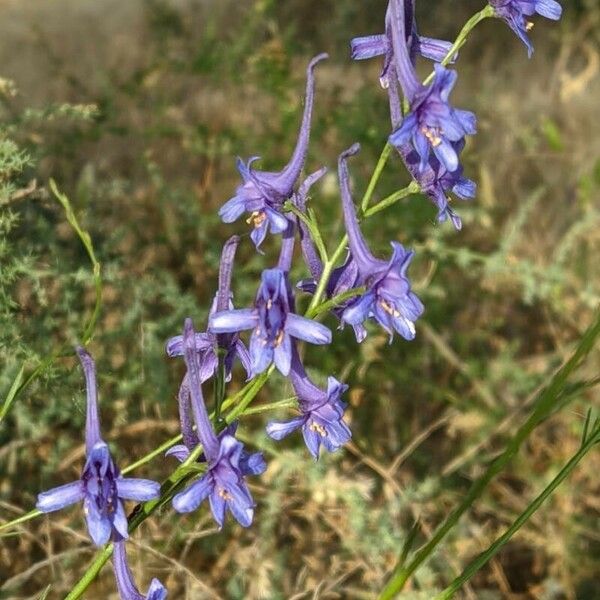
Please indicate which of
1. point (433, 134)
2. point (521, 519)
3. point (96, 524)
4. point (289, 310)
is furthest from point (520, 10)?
point (96, 524)

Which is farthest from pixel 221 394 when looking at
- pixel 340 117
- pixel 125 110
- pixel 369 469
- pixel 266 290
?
pixel 125 110

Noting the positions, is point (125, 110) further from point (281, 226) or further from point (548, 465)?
point (281, 226)

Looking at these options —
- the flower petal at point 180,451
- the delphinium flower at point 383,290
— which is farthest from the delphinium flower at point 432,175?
the flower petal at point 180,451

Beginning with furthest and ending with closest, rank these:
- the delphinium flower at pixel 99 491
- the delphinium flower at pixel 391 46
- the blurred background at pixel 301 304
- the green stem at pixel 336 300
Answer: the blurred background at pixel 301 304
the delphinium flower at pixel 391 46
the green stem at pixel 336 300
the delphinium flower at pixel 99 491

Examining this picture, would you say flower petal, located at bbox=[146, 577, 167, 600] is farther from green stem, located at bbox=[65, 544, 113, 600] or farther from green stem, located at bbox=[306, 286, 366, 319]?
green stem, located at bbox=[306, 286, 366, 319]

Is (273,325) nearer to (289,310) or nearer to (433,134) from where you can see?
(289,310)

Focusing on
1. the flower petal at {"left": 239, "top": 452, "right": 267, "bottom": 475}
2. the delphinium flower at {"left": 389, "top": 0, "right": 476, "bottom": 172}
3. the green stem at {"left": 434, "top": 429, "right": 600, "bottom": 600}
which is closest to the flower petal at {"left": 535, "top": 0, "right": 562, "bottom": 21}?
the delphinium flower at {"left": 389, "top": 0, "right": 476, "bottom": 172}

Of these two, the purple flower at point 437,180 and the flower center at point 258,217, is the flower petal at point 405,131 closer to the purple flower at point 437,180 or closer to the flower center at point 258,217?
the purple flower at point 437,180
